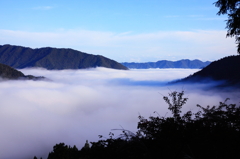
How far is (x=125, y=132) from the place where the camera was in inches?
274

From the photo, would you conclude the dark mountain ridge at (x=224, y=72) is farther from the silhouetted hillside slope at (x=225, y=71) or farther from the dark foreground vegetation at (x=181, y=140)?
the dark foreground vegetation at (x=181, y=140)

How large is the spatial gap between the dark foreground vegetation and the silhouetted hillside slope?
441 feet

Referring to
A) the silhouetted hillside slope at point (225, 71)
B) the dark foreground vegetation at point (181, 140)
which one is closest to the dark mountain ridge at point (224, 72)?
the silhouetted hillside slope at point (225, 71)

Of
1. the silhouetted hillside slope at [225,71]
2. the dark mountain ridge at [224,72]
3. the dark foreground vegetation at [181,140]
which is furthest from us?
the silhouetted hillside slope at [225,71]

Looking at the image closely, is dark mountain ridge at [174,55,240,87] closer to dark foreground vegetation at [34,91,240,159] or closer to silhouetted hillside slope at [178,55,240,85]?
silhouetted hillside slope at [178,55,240,85]

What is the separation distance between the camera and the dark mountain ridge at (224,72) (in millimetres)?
136750

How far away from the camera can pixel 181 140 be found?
6.75 m

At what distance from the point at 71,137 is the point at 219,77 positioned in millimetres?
91709

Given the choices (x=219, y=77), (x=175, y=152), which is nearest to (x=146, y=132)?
(x=175, y=152)

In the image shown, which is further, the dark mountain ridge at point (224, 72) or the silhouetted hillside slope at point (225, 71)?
the silhouetted hillside slope at point (225, 71)

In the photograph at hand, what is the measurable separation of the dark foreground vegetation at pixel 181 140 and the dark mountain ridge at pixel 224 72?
131503 mm

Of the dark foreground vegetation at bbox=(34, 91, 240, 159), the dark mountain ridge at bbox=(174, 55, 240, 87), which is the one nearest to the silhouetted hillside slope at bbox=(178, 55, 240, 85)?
the dark mountain ridge at bbox=(174, 55, 240, 87)

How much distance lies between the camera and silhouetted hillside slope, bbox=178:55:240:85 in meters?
137

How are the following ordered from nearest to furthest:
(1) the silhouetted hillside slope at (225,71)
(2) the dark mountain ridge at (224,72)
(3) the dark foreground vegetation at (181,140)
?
(3) the dark foreground vegetation at (181,140) < (2) the dark mountain ridge at (224,72) < (1) the silhouetted hillside slope at (225,71)
